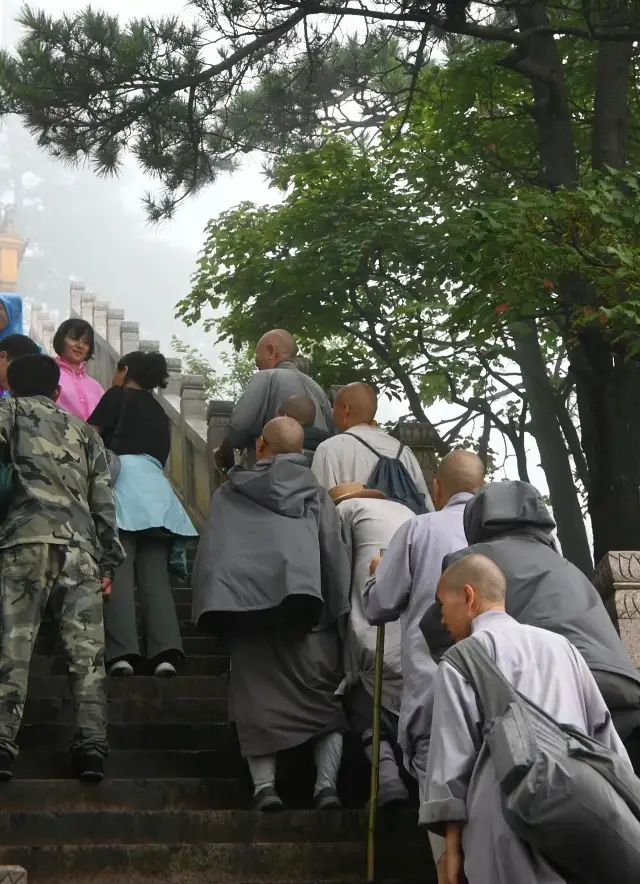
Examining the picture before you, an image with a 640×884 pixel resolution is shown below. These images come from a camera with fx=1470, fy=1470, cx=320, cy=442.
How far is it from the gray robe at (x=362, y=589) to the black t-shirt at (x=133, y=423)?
59.1 inches

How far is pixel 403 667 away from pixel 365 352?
11.9 m

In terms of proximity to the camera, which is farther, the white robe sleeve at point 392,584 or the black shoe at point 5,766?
the black shoe at point 5,766

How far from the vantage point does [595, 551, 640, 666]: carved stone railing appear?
7555 mm

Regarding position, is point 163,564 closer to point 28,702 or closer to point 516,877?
point 28,702

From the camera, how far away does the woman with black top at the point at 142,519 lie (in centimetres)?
765

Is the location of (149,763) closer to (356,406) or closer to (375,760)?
(375,760)

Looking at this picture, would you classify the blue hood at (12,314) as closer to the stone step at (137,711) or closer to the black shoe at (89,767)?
the stone step at (137,711)

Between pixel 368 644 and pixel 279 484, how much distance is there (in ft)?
3.06

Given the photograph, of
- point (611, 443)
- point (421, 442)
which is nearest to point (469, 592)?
point (421, 442)

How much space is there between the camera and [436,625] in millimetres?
5535

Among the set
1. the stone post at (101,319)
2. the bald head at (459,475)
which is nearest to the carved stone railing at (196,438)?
the bald head at (459,475)

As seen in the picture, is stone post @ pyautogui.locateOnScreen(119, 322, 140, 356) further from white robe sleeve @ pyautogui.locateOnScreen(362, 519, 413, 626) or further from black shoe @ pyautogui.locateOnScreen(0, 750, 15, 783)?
white robe sleeve @ pyautogui.locateOnScreen(362, 519, 413, 626)

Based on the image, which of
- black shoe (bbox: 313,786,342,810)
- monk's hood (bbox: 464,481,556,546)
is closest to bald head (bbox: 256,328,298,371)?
black shoe (bbox: 313,786,342,810)

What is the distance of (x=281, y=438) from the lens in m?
7.28
